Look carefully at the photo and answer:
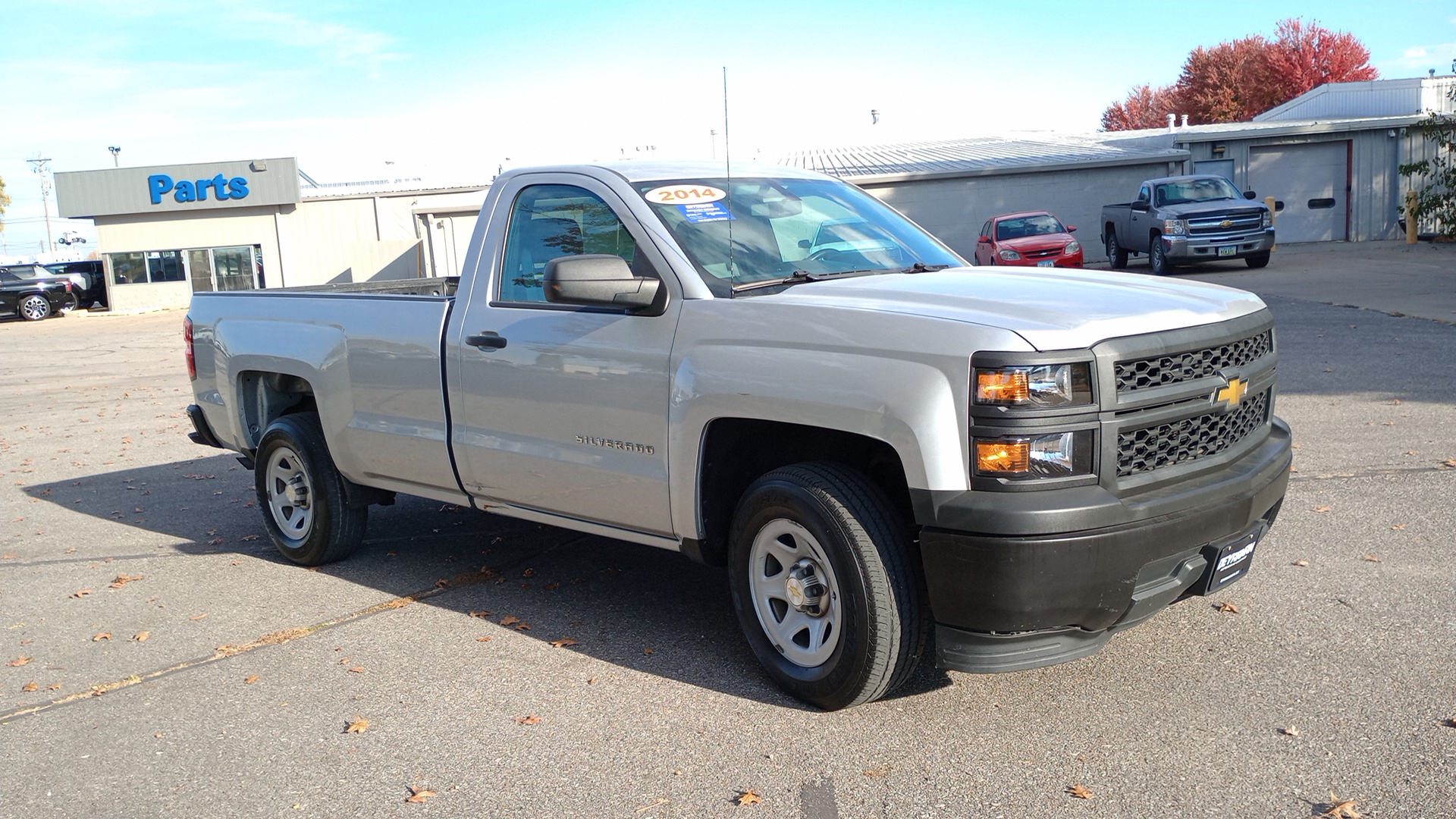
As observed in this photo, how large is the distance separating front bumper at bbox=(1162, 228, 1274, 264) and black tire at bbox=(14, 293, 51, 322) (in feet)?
110

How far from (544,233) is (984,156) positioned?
32.4 meters

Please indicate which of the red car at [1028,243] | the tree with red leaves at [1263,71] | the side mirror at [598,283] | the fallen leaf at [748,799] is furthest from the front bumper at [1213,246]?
the tree with red leaves at [1263,71]

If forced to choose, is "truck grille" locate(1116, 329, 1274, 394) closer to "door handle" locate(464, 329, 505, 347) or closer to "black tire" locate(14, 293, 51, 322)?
"door handle" locate(464, 329, 505, 347)

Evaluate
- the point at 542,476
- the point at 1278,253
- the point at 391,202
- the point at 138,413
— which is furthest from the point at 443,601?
the point at 391,202

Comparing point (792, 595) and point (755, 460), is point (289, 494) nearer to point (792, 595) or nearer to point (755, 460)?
point (755, 460)

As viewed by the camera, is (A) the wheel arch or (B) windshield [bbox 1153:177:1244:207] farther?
(B) windshield [bbox 1153:177:1244:207]

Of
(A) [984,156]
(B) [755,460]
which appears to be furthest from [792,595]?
(A) [984,156]

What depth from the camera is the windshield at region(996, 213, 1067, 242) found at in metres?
24.2

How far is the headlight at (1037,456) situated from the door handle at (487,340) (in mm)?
2295

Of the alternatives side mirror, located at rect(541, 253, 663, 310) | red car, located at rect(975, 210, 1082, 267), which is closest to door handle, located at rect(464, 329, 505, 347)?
side mirror, located at rect(541, 253, 663, 310)

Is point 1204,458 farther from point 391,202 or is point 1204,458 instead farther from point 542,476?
point 391,202

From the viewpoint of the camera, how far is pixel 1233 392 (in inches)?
156

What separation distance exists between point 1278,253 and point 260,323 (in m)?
28.0

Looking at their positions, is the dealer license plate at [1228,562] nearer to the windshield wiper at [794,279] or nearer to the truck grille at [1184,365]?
the truck grille at [1184,365]
